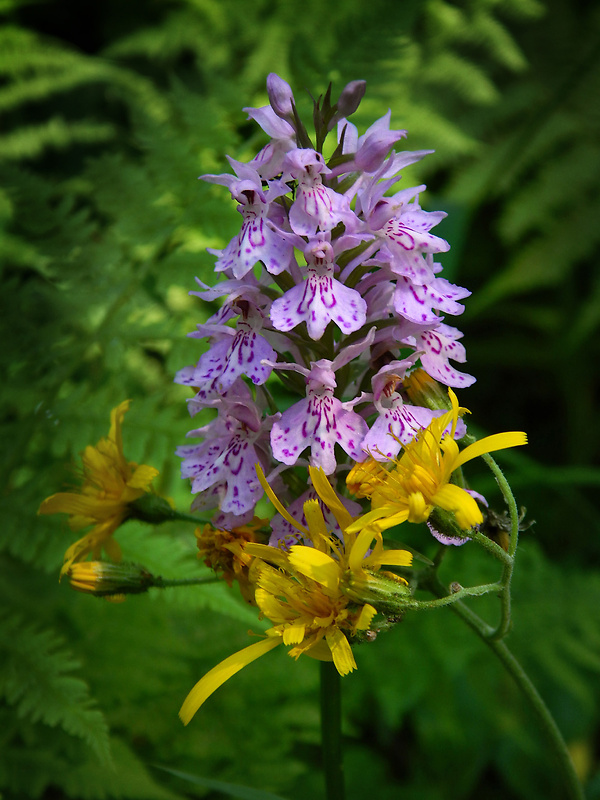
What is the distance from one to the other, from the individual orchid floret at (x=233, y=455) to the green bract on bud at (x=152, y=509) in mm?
100

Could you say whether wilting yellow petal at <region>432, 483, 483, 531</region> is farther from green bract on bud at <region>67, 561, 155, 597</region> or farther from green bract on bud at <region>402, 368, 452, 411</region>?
green bract on bud at <region>67, 561, 155, 597</region>

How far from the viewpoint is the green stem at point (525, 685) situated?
122 centimetres

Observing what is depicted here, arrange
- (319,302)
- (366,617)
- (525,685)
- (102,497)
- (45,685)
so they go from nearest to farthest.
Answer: (366,617) < (319,302) < (525,685) < (102,497) < (45,685)

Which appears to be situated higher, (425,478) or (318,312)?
(318,312)

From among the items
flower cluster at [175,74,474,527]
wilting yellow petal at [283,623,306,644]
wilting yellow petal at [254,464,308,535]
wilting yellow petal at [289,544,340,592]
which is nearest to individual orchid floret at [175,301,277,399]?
flower cluster at [175,74,474,527]

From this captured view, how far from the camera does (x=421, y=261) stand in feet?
3.81

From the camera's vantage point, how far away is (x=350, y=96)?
1169 mm

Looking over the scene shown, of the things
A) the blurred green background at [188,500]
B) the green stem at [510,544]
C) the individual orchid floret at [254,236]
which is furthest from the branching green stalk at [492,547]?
the blurred green background at [188,500]

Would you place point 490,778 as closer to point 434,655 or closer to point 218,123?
point 434,655

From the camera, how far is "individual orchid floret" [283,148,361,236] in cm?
112

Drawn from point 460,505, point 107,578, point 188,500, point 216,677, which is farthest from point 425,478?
point 188,500

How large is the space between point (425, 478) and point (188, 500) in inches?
56.5

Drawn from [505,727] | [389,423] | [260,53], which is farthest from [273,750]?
[260,53]

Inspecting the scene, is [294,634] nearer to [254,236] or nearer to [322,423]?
[322,423]
